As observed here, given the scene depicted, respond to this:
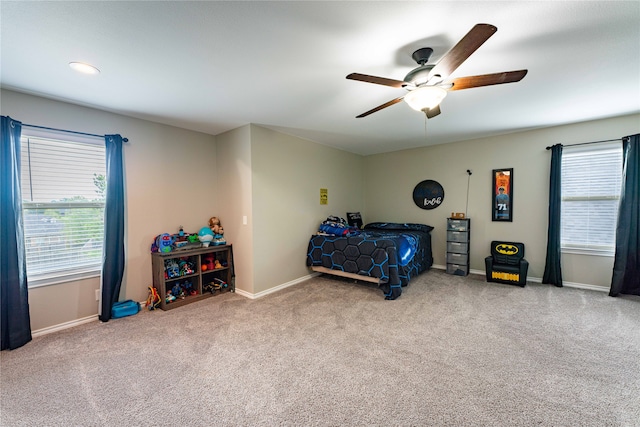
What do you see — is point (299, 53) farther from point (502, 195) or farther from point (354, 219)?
point (502, 195)

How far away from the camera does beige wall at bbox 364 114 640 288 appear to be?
3.82 metres

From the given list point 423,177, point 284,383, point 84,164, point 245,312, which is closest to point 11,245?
point 84,164

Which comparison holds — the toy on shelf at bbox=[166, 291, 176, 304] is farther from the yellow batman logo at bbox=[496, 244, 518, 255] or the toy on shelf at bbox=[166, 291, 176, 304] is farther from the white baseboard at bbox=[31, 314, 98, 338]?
the yellow batman logo at bbox=[496, 244, 518, 255]

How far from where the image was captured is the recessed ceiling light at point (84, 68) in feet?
6.79

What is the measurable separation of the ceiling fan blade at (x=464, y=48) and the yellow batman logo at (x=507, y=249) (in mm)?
3533

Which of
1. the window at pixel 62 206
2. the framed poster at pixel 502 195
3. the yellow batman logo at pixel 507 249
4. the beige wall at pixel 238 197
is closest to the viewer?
the window at pixel 62 206

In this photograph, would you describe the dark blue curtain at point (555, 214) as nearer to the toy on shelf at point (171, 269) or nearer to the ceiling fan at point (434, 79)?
the ceiling fan at point (434, 79)

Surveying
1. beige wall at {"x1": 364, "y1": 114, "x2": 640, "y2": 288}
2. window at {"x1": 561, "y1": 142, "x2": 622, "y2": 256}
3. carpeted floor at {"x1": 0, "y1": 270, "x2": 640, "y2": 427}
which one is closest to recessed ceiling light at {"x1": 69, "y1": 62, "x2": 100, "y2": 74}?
carpeted floor at {"x1": 0, "y1": 270, "x2": 640, "y2": 427}

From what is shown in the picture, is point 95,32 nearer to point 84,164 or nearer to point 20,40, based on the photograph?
point 20,40

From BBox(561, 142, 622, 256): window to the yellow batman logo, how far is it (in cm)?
63

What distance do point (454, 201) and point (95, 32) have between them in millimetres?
5242

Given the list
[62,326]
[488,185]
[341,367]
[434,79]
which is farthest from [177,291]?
[488,185]

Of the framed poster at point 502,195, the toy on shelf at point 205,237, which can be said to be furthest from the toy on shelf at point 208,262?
the framed poster at point 502,195

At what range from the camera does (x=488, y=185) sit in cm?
461
